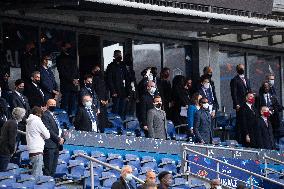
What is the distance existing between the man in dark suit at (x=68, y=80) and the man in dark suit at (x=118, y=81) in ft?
3.73

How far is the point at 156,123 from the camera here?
23.4 m

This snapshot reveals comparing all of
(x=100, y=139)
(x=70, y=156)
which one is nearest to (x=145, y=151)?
(x=100, y=139)

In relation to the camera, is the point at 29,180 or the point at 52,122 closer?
the point at 29,180

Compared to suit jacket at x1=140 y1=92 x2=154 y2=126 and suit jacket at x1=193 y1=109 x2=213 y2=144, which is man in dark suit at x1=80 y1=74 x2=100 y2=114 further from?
suit jacket at x1=193 y1=109 x2=213 y2=144

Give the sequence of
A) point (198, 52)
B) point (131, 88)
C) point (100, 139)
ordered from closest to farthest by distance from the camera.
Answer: point (100, 139)
point (131, 88)
point (198, 52)

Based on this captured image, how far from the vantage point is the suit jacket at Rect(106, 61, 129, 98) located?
82.7 ft

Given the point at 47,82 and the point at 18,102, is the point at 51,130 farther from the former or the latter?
the point at 47,82

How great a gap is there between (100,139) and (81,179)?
136 inches

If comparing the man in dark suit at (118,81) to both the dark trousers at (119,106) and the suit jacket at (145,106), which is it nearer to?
the dark trousers at (119,106)

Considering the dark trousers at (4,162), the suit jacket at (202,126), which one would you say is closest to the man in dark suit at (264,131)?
the suit jacket at (202,126)

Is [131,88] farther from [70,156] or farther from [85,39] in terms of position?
[70,156]

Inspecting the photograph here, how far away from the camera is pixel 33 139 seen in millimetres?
18469

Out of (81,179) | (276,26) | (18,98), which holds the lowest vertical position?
(81,179)

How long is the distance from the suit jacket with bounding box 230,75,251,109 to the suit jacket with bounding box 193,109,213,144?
2841 millimetres
